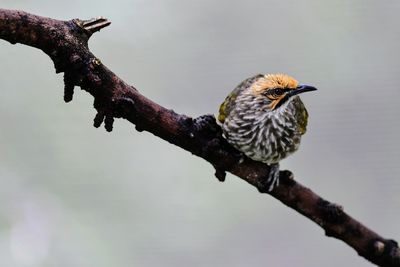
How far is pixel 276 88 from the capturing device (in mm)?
2199

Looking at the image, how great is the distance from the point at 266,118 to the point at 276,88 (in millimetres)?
131

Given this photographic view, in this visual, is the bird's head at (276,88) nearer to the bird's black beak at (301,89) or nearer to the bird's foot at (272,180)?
the bird's black beak at (301,89)

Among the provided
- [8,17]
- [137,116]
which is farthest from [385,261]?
[8,17]

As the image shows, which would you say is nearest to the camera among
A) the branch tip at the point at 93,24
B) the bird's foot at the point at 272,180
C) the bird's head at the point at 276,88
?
the branch tip at the point at 93,24

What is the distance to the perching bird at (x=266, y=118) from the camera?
85.2 inches

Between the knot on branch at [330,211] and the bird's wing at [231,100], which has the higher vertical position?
the bird's wing at [231,100]

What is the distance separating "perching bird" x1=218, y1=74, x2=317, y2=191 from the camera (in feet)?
7.10

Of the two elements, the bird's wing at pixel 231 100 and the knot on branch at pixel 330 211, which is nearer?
the knot on branch at pixel 330 211

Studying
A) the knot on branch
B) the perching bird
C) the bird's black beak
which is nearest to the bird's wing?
the perching bird

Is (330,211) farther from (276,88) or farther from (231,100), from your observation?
(231,100)

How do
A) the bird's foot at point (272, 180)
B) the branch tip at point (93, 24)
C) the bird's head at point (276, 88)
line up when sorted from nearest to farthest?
the branch tip at point (93, 24)
the bird's foot at point (272, 180)
the bird's head at point (276, 88)

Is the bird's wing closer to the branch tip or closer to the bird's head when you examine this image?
the bird's head

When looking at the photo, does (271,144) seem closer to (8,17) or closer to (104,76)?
(104,76)

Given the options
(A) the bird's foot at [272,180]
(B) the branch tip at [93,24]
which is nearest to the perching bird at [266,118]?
(A) the bird's foot at [272,180]
